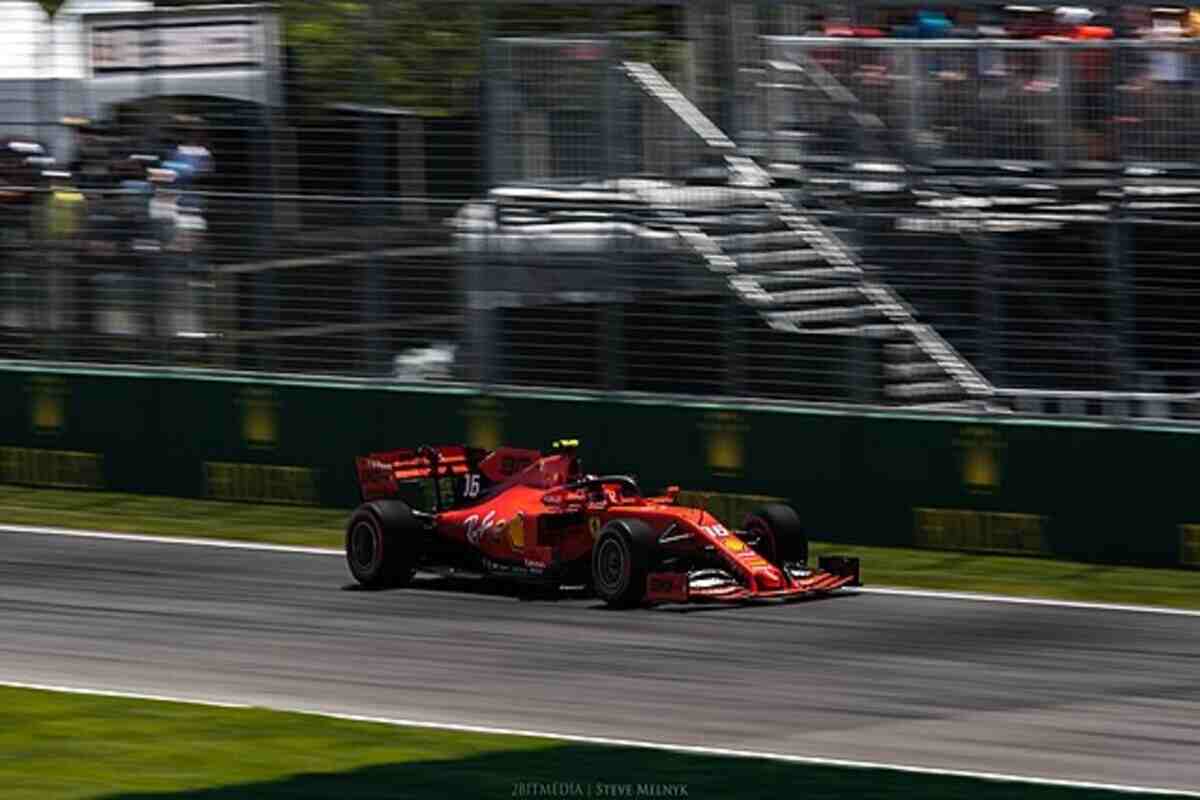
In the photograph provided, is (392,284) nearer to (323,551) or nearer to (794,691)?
(323,551)

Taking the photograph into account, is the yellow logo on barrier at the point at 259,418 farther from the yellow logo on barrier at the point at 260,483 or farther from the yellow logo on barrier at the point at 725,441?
the yellow logo on barrier at the point at 725,441

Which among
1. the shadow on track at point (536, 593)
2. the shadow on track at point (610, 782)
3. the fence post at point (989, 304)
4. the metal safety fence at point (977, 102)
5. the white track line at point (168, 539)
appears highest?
the metal safety fence at point (977, 102)

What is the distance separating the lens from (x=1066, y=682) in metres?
11.7

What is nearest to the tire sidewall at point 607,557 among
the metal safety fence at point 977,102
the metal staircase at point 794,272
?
the metal staircase at point 794,272

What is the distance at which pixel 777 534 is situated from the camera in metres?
14.1

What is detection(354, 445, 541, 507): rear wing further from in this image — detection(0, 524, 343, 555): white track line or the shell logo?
detection(0, 524, 343, 555): white track line

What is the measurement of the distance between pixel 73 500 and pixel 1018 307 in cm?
706

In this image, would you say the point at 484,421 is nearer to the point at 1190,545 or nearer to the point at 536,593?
the point at 536,593

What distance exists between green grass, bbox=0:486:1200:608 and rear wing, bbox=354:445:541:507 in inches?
72.1

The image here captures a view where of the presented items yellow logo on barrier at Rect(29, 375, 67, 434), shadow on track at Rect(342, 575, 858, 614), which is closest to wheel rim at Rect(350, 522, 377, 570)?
shadow on track at Rect(342, 575, 858, 614)

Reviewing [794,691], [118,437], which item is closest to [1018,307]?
[794,691]

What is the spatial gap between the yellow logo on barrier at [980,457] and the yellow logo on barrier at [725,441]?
1.51 metres

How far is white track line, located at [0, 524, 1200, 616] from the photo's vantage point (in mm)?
14078

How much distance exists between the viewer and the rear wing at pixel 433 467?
1471 centimetres
